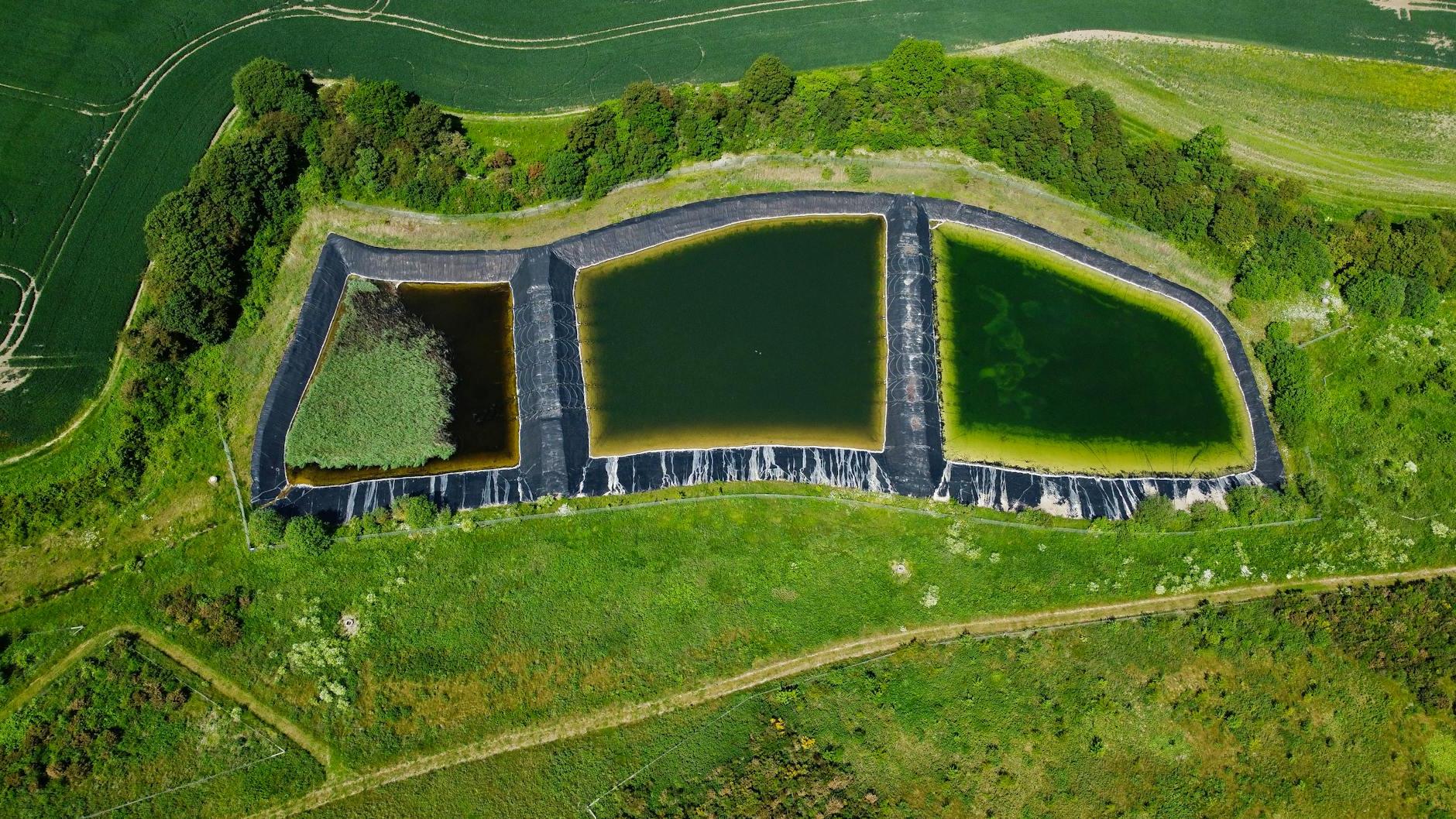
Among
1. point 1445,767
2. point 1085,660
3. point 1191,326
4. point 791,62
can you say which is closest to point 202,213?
point 791,62

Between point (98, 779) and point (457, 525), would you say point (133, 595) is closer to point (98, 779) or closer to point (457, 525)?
point (98, 779)

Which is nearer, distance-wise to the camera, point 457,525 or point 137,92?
point 457,525

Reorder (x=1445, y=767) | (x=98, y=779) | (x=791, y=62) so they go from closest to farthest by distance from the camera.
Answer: (x=98, y=779) → (x=1445, y=767) → (x=791, y=62)

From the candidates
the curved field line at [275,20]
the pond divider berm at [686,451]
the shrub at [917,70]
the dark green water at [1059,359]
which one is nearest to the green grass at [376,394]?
the pond divider berm at [686,451]

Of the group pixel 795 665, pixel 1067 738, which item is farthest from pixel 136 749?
pixel 1067 738

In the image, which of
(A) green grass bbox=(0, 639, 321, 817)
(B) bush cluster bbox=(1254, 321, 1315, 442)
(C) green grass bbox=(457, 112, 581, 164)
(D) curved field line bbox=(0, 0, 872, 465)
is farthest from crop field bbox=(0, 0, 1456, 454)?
(B) bush cluster bbox=(1254, 321, 1315, 442)

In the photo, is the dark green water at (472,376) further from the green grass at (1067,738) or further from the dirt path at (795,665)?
the green grass at (1067,738)

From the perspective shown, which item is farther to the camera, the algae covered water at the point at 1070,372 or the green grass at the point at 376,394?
the algae covered water at the point at 1070,372
